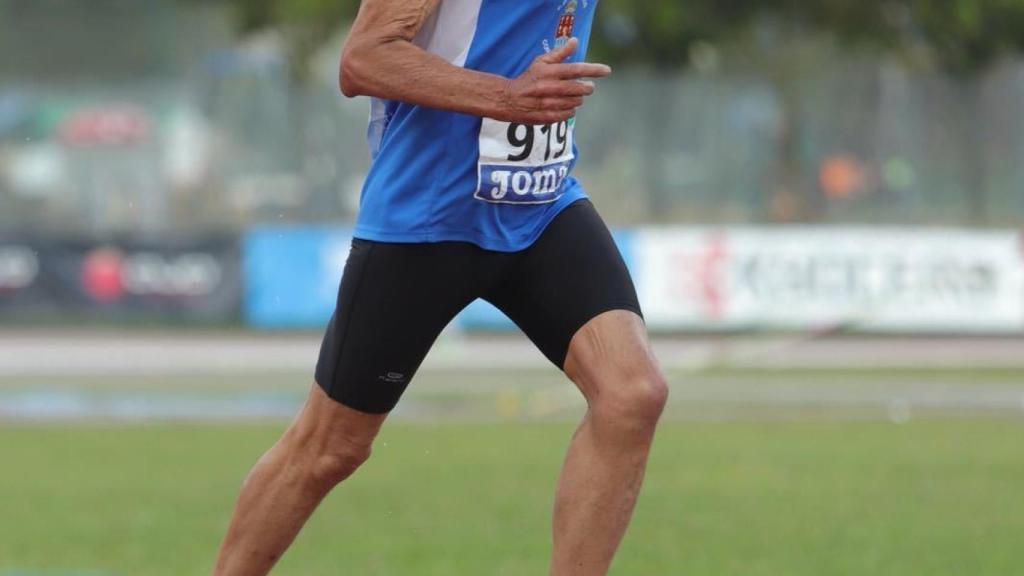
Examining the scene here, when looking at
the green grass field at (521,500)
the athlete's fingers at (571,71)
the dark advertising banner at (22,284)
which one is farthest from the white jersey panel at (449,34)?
the dark advertising banner at (22,284)

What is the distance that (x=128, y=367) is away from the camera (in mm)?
20062

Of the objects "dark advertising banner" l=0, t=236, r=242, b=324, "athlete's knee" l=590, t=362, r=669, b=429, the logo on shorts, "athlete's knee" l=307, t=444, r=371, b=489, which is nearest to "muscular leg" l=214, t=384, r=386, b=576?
"athlete's knee" l=307, t=444, r=371, b=489

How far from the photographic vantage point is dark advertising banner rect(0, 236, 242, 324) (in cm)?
2411

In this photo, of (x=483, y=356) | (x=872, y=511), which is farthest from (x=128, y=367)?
(x=872, y=511)

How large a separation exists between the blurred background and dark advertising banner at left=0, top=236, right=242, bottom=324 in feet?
0.12

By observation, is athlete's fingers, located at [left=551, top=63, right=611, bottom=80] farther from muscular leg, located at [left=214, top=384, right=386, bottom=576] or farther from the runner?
muscular leg, located at [left=214, top=384, right=386, bottom=576]

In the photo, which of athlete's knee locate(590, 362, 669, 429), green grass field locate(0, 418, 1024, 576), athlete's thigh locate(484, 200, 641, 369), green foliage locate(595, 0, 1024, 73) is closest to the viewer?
athlete's knee locate(590, 362, 669, 429)

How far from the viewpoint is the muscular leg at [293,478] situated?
506 cm

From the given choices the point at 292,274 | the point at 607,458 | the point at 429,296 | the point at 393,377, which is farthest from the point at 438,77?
the point at 292,274

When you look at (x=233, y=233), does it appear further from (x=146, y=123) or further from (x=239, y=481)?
(x=239, y=481)

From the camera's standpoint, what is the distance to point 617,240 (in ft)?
77.4

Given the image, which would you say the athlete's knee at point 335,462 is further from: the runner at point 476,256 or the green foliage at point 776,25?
the green foliage at point 776,25

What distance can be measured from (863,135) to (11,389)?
38.7 feet

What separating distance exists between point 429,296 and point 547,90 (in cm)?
65
